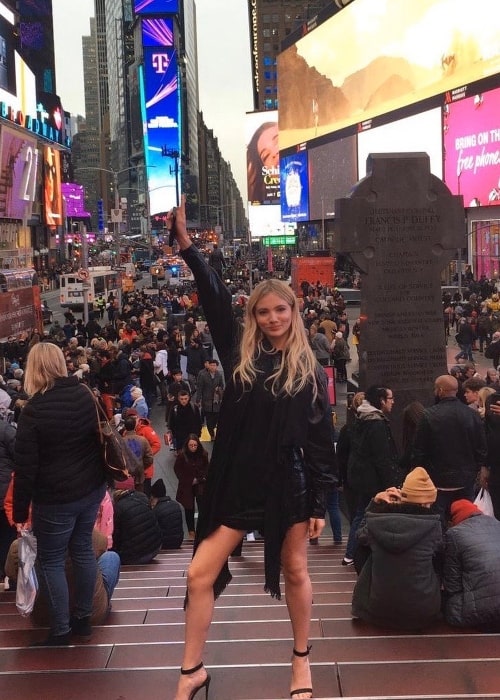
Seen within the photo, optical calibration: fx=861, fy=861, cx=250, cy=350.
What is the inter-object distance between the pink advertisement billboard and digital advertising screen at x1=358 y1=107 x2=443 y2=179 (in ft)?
3.79

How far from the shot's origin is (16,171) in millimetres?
50562

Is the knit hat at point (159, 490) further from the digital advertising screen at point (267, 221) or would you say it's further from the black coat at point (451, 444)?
the digital advertising screen at point (267, 221)

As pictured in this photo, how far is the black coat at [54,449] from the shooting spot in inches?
161

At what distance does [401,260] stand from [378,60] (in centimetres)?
5617

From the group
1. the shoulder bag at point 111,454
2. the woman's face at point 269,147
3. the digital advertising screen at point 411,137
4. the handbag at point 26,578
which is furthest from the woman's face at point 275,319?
the woman's face at point 269,147

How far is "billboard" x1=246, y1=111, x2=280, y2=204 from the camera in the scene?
100 m

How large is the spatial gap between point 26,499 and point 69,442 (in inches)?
13.1

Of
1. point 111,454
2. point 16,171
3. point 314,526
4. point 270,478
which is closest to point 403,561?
point 314,526

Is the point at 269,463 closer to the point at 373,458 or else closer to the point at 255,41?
the point at 373,458

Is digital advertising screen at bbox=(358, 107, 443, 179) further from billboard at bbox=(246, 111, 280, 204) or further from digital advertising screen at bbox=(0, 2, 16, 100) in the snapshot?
billboard at bbox=(246, 111, 280, 204)

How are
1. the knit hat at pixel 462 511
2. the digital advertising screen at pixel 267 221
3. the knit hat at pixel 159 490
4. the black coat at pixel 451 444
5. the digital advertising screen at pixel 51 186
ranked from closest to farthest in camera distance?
the knit hat at pixel 462 511
the black coat at pixel 451 444
the knit hat at pixel 159 490
the digital advertising screen at pixel 51 186
the digital advertising screen at pixel 267 221

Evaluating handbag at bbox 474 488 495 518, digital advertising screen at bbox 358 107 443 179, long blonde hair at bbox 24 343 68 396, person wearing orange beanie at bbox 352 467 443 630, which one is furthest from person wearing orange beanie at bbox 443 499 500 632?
digital advertising screen at bbox 358 107 443 179

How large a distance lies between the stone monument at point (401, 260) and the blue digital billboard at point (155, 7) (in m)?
183

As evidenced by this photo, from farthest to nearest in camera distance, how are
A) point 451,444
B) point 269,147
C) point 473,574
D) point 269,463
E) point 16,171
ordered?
point 269,147
point 16,171
point 451,444
point 473,574
point 269,463
